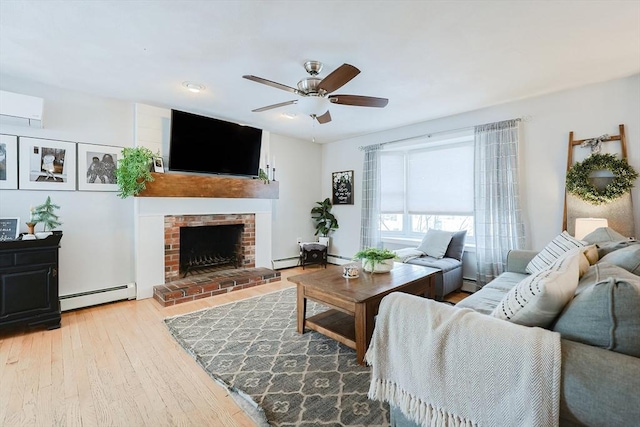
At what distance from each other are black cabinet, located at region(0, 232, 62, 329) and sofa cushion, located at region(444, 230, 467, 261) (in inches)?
173

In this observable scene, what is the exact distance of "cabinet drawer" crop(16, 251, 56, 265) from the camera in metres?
2.61

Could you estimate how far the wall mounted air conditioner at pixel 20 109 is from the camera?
265cm

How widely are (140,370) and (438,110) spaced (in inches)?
165

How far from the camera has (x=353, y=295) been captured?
2143 mm

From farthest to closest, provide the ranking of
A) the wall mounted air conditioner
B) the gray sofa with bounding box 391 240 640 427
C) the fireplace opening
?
the fireplace opening
the wall mounted air conditioner
the gray sofa with bounding box 391 240 640 427

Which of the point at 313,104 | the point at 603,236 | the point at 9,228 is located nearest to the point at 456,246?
the point at 603,236

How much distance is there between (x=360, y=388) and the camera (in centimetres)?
186

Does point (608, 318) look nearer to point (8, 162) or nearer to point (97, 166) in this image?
point (97, 166)

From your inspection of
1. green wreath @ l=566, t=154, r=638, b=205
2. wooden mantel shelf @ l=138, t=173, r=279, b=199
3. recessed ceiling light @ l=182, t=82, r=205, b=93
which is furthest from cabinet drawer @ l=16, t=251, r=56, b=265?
green wreath @ l=566, t=154, r=638, b=205

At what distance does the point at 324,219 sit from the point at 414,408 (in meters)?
4.47

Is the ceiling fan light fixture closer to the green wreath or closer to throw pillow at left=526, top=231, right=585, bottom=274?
throw pillow at left=526, top=231, right=585, bottom=274

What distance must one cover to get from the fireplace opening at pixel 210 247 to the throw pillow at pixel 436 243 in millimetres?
2816

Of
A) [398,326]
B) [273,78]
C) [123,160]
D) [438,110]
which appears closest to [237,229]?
[123,160]

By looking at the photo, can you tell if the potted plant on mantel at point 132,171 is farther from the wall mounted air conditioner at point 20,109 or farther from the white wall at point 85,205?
the wall mounted air conditioner at point 20,109
